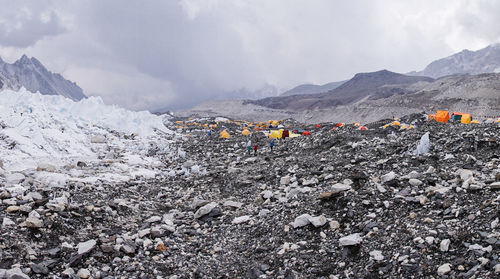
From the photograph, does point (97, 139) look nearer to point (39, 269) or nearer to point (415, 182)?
point (39, 269)

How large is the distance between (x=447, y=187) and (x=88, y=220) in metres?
6.45

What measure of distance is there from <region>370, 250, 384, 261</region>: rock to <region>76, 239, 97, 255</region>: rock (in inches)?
164

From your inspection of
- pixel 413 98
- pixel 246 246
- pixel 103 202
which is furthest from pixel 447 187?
pixel 413 98

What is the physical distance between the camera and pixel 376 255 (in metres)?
4.14

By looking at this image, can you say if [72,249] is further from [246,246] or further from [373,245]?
[373,245]

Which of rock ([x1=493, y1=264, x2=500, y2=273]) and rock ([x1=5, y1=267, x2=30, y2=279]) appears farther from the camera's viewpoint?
rock ([x1=5, y1=267, x2=30, y2=279])

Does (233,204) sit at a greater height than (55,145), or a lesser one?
lesser

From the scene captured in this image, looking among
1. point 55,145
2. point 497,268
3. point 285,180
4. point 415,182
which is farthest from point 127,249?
point 55,145

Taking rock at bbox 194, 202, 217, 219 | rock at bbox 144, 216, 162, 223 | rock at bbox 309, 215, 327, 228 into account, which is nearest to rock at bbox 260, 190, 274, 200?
rock at bbox 194, 202, 217, 219

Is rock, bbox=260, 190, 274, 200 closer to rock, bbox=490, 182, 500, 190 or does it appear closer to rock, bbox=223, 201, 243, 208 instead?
rock, bbox=223, 201, 243, 208

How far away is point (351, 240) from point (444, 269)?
1.24 meters

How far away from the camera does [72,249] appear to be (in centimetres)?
479

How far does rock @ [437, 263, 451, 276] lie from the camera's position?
3449mm

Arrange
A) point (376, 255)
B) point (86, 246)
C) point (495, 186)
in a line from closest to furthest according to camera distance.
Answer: point (376, 255)
point (495, 186)
point (86, 246)
